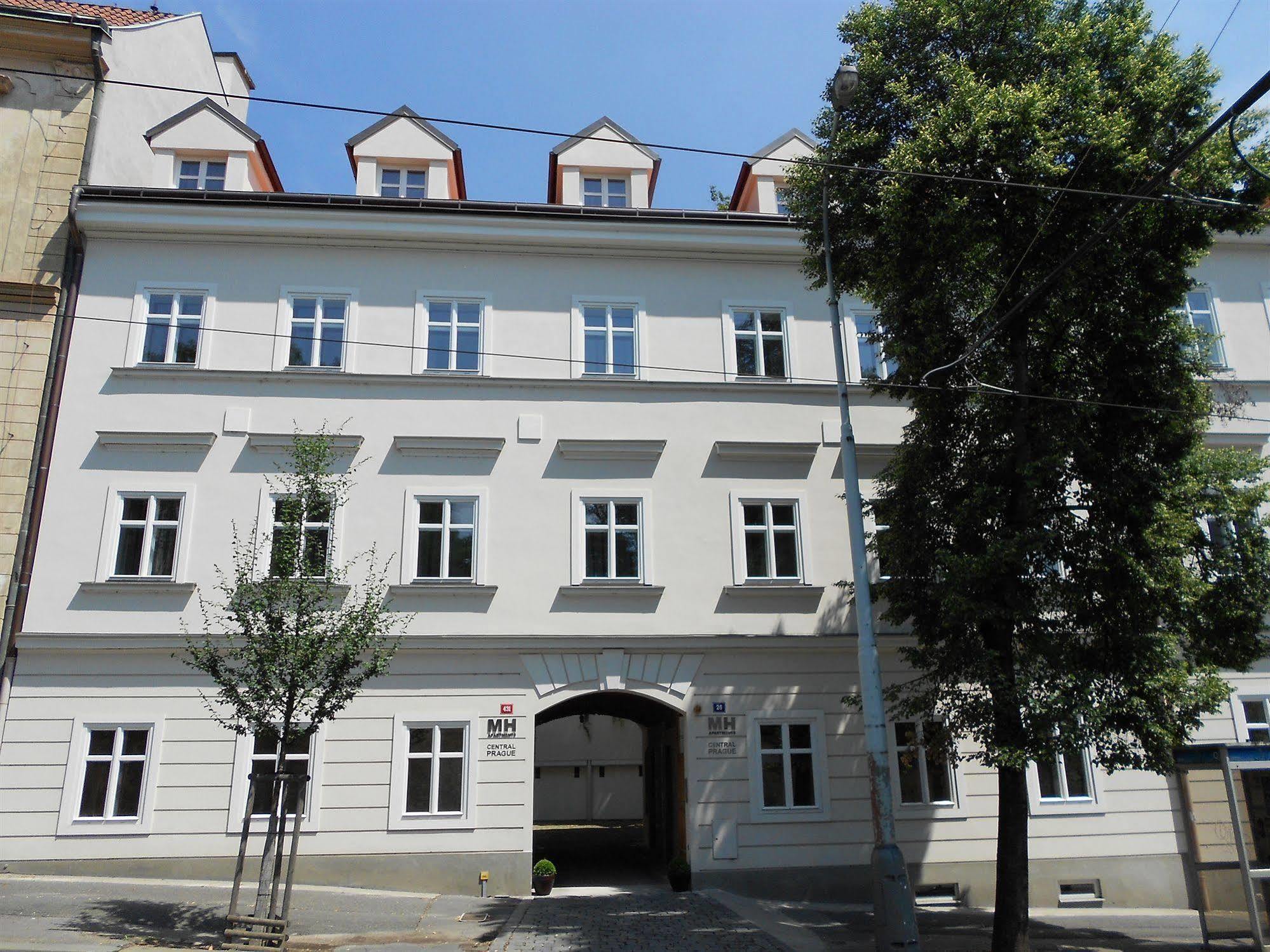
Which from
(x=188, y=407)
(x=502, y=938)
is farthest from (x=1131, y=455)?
(x=188, y=407)

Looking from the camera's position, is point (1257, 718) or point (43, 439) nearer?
point (43, 439)

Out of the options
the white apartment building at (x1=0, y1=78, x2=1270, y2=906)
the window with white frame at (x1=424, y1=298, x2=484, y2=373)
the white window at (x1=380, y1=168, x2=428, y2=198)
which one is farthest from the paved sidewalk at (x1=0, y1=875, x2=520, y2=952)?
the white window at (x1=380, y1=168, x2=428, y2=198)

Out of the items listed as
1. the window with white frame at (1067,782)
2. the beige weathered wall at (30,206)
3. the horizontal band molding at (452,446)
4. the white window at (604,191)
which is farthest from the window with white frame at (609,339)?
the window with white frame at (1067,782)

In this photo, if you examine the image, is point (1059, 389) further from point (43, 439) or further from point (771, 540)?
point (43, 439)

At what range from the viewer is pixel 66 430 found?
53.5 ft

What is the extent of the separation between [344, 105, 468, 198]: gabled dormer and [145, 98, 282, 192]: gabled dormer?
2.07m

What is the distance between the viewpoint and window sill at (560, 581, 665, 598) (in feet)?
53.5

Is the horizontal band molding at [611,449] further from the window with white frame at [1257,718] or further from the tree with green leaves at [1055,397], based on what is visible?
the window with white frame at [1257,718]

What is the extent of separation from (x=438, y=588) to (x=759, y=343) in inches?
299

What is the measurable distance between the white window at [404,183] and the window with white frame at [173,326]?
14.6ft

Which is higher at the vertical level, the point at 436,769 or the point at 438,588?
the point at 438,588

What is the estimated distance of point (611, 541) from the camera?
1672 centimetres

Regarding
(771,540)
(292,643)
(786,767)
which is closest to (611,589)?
(771,540)

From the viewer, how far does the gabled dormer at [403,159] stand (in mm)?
19328
